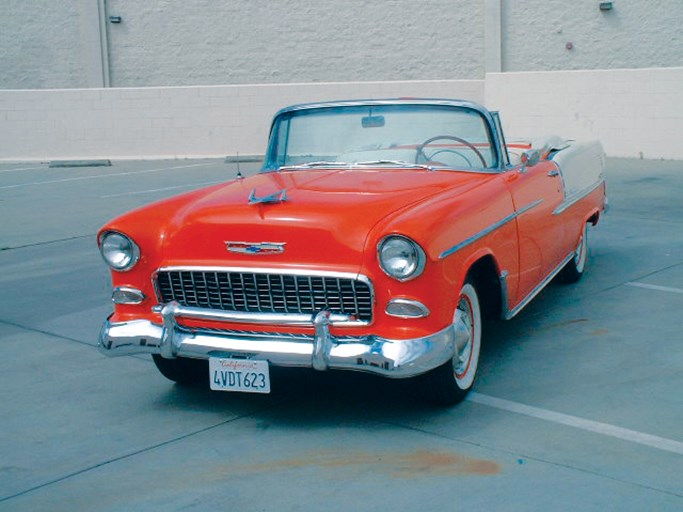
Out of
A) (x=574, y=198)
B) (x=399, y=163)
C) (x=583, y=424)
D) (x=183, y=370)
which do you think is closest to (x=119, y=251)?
(x=183, y=370)

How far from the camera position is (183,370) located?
5371 millimetres

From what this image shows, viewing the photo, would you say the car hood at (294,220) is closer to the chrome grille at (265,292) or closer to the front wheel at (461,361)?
the chrome grille at (265,292)

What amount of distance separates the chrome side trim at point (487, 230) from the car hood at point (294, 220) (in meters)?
0.27

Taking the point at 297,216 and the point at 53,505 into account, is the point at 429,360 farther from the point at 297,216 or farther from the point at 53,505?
the point at 53,505

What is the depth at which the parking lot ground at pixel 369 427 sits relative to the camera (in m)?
3.95

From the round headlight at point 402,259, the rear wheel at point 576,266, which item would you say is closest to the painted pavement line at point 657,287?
the rear wheel at point 576,266

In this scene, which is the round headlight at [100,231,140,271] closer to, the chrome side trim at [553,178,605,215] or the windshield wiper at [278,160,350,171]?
the windshield wiper at [278,160,350,171]

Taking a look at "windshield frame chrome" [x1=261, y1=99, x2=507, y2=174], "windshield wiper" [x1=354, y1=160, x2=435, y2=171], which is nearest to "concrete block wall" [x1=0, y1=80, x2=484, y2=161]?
"windshield frame chrome" [x1=261, y1=99, x2=507, y2=174]

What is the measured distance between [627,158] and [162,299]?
13.2 m

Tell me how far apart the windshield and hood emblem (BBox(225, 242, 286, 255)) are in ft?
4.44

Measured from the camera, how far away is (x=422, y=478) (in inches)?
160

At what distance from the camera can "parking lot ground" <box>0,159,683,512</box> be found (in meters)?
3.95

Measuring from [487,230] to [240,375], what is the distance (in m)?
1.45

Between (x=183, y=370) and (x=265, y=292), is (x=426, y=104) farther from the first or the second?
(x=183, y=370)
